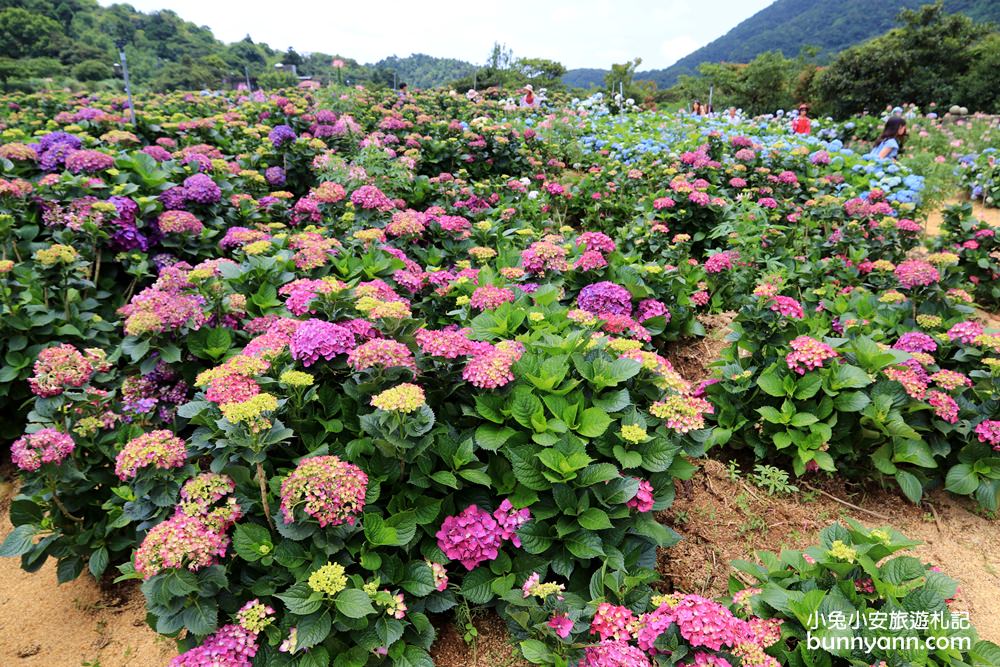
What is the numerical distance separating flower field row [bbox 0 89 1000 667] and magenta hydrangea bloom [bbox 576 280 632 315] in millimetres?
24

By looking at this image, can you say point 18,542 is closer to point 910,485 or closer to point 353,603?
point 353,603

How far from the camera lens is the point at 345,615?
1.65m

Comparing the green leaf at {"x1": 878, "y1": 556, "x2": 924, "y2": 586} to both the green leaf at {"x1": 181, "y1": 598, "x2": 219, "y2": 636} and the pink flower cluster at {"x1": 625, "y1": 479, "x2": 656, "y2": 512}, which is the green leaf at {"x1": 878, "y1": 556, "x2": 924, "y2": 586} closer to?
the pink flower cluster at {"x1": 625, "y1": 479, "x2": 656, "y2": 512}

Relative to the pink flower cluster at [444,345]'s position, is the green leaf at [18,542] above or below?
below

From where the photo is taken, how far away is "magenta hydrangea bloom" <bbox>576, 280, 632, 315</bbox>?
310 centimetres

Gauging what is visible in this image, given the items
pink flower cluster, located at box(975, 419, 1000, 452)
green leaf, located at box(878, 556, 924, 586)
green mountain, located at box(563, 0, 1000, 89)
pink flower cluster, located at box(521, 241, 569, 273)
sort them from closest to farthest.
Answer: green leaf, located at box(878, 556, 924, 586), pink flower cluster, located at box(975, 419, 1000, 452), pink flower cluster, located at box(521, 241, 569, 273), green mountain, located at box(563, 0, 1000, 89)

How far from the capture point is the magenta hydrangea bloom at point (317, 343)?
1.97 m

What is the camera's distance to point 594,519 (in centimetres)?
193

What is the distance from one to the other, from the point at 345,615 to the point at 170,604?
53cm

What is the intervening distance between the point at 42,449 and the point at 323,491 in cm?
129

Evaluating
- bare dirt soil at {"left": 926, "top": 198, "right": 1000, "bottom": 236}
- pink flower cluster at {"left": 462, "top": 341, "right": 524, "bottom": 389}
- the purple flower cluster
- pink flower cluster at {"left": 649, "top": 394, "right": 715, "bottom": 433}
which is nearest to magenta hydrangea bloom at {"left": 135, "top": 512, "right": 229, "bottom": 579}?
pink flower cluster at {"left": 462, "top": 341, "right": 524, "bottom": 389}

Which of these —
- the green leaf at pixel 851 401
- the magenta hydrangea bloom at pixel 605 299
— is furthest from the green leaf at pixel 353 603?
the green leaf at pixel 851 401

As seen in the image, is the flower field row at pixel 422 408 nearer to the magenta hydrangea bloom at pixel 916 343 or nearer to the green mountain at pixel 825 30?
the magenta hydrangea bloom at pixel 916 343

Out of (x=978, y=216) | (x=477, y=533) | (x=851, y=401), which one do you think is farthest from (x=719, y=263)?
(x=978, y=216)
